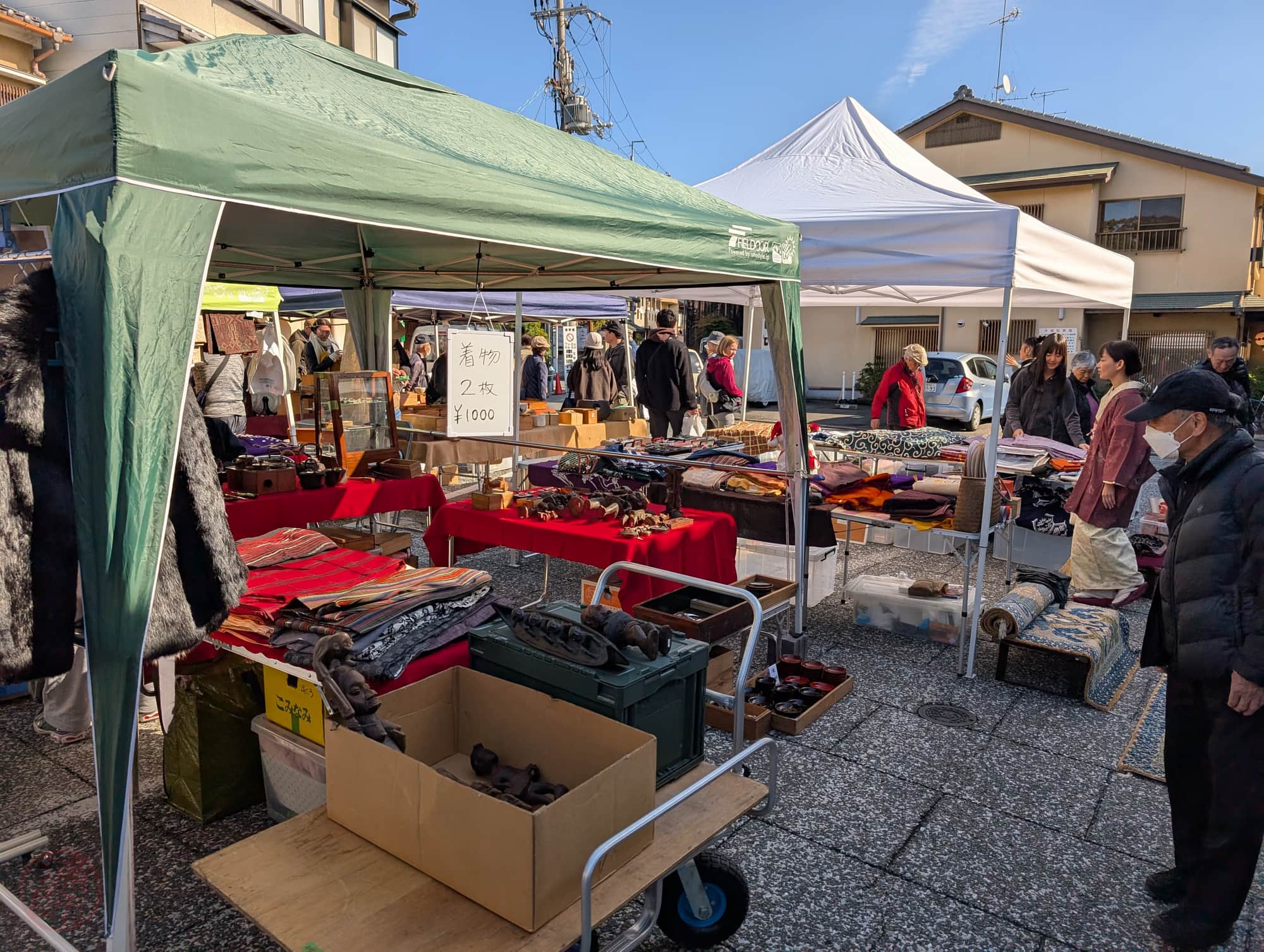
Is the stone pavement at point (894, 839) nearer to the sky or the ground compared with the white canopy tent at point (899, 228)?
nearer to the ground

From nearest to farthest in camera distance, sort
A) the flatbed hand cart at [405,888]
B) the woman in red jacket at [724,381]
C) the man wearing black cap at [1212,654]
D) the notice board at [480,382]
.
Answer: the flatbed hand cart at [405,888], the man wearing black cap at [1212,654], the notice board at [480,382], the woman in red jacket at [724,381]

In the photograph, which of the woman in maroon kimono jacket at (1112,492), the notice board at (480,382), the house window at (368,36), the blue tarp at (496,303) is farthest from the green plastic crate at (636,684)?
the house window at (368,36)

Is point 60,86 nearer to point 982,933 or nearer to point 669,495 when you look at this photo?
point 669,495

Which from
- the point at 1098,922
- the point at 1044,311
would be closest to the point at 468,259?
the point at 1098,922

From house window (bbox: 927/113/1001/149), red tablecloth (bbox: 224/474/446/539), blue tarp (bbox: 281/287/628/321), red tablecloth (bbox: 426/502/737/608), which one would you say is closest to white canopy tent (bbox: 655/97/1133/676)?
red tablecloth (bbox: 426/502/737/608)

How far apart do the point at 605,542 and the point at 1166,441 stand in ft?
8.06

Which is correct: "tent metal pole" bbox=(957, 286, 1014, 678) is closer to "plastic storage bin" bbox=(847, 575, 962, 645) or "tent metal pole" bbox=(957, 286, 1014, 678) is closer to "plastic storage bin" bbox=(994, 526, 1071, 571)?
"plastic storage bin" bbox=(847, 575, 962, 645)

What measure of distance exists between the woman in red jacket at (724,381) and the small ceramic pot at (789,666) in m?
5.89

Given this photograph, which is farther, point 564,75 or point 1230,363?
point 564,75

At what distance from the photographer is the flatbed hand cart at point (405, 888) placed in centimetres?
167

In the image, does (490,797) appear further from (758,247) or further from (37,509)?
(758,247)

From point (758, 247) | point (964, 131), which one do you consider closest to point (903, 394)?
point (758, 247)

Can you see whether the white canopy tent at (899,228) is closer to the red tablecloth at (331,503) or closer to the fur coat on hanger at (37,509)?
the red tablecloth at (331,503)

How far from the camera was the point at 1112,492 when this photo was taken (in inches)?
205
